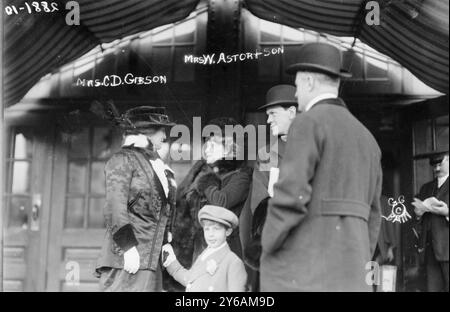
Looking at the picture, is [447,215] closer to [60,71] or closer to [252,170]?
[252,170]

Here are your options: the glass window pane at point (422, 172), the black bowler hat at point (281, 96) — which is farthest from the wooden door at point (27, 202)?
the glass window pane at point (422, 172)

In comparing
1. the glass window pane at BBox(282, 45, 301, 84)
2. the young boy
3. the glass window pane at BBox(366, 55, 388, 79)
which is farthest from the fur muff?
the glass window pane at BBox(366, 55, 388, 79)

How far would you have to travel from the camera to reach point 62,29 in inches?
158

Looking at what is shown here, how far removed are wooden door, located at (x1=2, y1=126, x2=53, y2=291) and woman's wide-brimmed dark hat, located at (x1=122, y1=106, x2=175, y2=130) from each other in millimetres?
658

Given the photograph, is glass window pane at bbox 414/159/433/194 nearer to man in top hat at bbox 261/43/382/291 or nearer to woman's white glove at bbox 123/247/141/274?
man in top hat at bbox 261/43/382/291

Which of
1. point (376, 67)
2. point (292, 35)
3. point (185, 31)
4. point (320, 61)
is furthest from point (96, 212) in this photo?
point (376, 67)

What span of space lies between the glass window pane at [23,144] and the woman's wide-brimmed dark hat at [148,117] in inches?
29.1

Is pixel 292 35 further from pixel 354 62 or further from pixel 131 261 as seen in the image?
pixel 131 261

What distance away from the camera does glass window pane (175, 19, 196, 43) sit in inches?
160

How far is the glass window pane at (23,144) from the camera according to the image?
4.17 metres

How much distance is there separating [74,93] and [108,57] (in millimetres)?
320

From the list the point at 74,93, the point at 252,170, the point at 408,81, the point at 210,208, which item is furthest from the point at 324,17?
the point at 74,93

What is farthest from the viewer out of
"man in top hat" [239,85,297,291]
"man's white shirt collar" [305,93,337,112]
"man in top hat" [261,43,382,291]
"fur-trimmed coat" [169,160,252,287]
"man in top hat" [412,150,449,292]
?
"fur-trimmed coat" [169,160,252,287]

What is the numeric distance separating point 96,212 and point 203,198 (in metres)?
0.80
